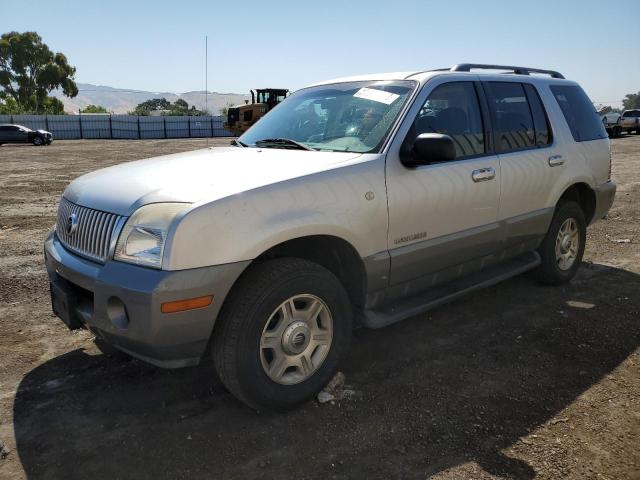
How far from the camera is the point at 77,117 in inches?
1673

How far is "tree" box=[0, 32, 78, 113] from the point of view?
2191 inches

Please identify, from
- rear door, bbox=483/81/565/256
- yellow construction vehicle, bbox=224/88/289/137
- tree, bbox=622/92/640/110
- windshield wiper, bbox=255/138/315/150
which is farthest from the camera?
Result: tree, bbox=622/92/640/110

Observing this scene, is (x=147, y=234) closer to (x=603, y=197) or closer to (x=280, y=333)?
(x=280, y=333)

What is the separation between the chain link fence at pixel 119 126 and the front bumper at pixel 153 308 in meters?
41.5

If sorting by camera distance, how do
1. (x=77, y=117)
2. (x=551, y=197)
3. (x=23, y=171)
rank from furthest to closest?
(x=77, y=117) → (x=23, y=171) → (x=551, y=197)

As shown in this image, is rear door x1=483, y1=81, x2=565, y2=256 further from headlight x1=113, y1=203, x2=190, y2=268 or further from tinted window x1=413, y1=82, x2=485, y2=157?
headlight x1=113, y1=203, x2=190, y2=268

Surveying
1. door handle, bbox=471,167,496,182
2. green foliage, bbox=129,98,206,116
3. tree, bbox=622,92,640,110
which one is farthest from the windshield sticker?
tree, bbox=622,92,640,110

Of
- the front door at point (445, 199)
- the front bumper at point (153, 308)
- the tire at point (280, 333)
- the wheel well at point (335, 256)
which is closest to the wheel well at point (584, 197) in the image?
the front door at point (445, 199)

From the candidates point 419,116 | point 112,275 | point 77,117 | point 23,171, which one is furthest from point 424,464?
point 77,117

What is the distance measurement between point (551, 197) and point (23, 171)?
1581 centimetres

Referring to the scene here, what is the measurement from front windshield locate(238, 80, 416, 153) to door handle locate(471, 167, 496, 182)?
763 millimetres

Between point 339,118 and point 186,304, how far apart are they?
1806mm

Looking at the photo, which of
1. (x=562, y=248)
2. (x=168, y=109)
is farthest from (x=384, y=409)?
(x=168, y=109)

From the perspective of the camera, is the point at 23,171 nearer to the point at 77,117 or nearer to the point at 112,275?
the point at 112,275
